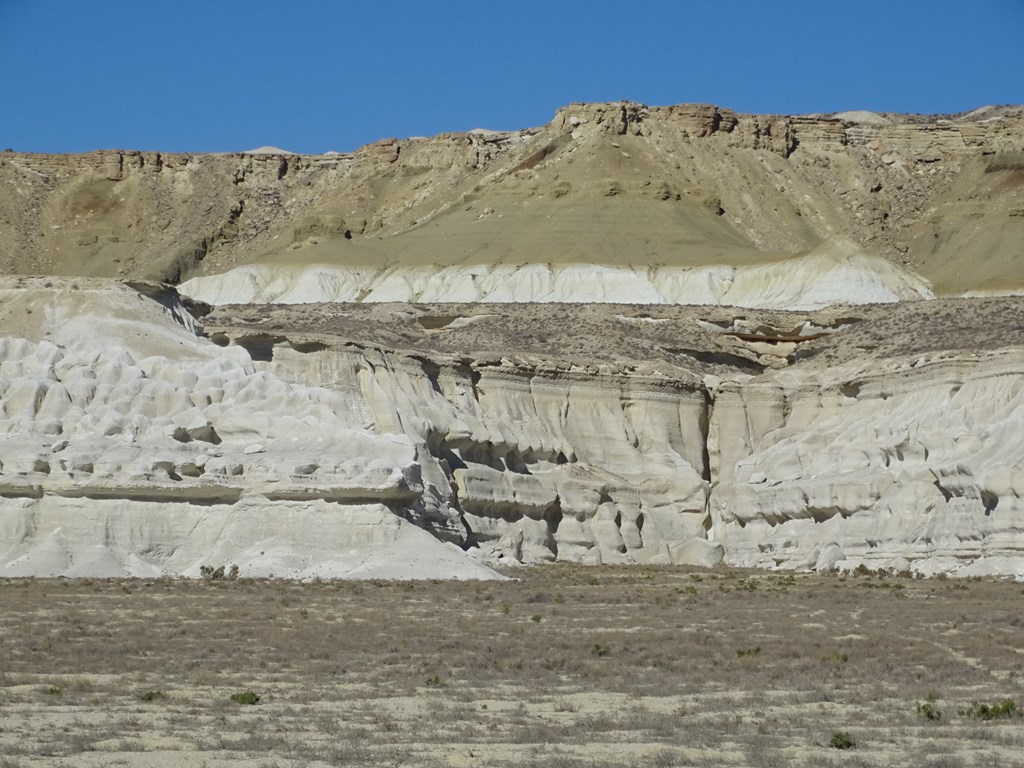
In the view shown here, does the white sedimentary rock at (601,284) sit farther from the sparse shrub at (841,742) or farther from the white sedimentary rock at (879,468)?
the sparse shrub at (841,742)

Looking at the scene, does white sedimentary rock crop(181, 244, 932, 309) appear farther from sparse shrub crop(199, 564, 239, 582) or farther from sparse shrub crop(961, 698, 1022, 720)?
sparse shrub crop(961, 698, 1022, 720)

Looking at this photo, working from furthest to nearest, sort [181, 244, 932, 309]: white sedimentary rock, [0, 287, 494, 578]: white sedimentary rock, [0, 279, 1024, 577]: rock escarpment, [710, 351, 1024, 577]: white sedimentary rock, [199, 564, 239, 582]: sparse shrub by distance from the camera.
→ 1. [181, 244, 932, 309]: white sedimentary rock
2. [710, 351, 1024, 577]: white sedimentary rock
3. [0, 279, 1024, 577]: rock escarpment
4. [0, 287, 494, 578]: white sedimentary rock
5. [199, 564, 239, 582]: sparse shrub

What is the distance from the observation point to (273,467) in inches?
1901

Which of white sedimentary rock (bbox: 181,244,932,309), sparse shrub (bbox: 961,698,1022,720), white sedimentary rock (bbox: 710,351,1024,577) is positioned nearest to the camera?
sparse shrub (bbox: 961,698,1022,720)

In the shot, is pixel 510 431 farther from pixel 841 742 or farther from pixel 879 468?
pixel 841 742

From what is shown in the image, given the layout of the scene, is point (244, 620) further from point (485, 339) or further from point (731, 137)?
point (731, 137)

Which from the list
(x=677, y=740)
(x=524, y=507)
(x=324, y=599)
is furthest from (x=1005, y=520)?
(x=677, y=740)

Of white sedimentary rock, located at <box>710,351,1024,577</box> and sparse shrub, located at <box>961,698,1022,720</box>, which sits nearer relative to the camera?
sparse shrub, located at <box>961,698,1022,720</box>

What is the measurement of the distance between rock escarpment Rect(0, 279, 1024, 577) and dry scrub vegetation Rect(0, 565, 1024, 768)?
3.05m

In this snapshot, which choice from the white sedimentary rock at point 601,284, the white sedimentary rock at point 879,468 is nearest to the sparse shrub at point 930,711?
the white sedimentary rock at point 879,468

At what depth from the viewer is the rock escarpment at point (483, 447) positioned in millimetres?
47781

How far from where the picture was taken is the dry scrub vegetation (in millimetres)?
22922

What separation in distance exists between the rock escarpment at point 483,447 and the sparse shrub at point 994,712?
2281 centimetres

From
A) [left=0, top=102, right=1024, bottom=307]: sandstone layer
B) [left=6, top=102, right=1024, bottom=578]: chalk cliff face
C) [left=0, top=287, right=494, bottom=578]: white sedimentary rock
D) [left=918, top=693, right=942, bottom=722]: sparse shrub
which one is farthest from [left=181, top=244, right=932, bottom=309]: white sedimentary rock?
[left=918, top=693, right=942, bottom=722]: sparse shrub
